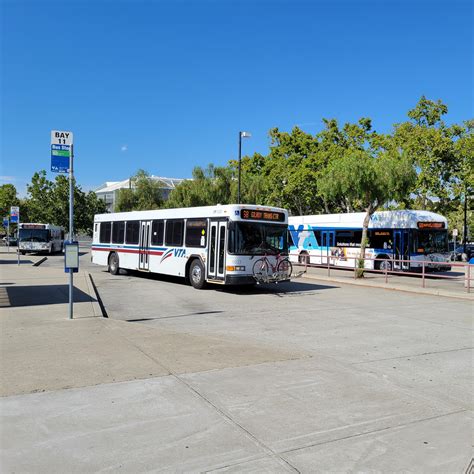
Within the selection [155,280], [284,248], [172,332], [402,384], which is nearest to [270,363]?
[402,384]

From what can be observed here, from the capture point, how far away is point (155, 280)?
20.2 m

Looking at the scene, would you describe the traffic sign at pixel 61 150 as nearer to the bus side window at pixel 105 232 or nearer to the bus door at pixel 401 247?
the bus side window at pixel 105 232

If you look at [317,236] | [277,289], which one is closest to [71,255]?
[277,289]

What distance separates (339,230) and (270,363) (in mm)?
22151

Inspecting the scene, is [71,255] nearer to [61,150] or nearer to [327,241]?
[61,150]

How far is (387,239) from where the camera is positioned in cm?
2516

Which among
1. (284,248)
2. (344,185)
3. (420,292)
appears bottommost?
(420,292)

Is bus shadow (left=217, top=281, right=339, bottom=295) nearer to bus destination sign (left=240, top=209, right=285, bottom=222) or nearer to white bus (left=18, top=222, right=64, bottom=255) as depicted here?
bus destination sign (left=240, top=209, right=285, bottom=222)

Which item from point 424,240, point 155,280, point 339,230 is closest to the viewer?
point 155,280

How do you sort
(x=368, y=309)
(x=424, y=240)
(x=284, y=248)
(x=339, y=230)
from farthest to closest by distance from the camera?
(x=339, y=230) → (x=424, y=240) → (x=284, y=248) → (x=368, y=309)

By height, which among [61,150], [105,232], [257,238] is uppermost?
[61,150]

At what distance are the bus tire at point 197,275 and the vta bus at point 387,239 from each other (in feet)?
22.6

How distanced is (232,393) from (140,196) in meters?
55.1

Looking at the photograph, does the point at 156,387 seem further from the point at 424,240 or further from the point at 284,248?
the point at 424,240
